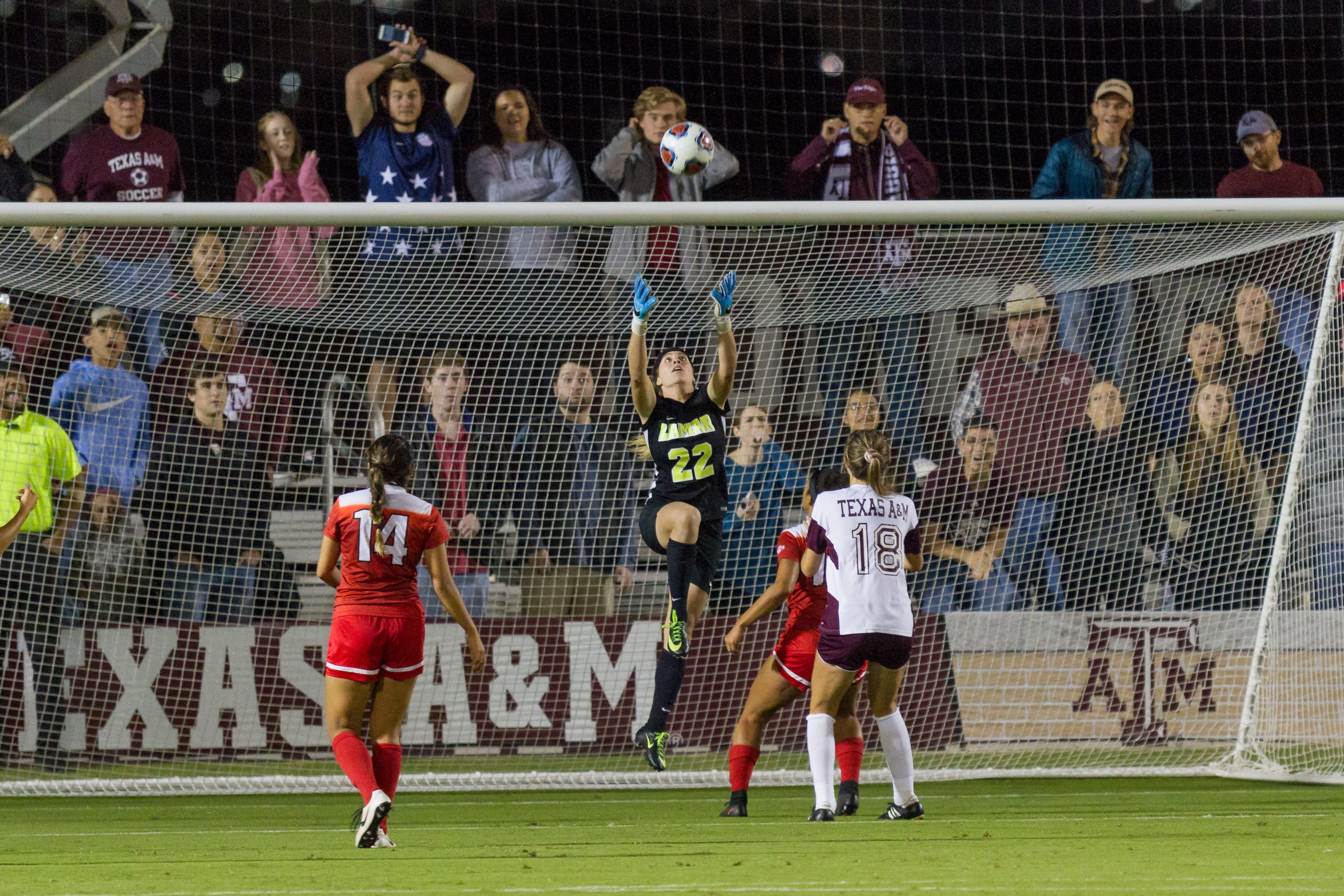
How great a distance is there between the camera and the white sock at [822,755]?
23.6ft

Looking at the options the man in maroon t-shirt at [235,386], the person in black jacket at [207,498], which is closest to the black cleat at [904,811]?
the person in black jacket at [207,498]

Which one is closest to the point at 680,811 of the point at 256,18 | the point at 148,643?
the point at 148,643

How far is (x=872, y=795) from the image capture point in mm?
8891

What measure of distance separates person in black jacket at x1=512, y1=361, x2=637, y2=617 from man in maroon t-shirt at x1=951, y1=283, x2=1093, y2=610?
2.31m

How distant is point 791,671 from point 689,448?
52.4 inches

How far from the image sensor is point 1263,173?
1216 cm

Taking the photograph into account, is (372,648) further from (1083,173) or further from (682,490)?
(1083,173)

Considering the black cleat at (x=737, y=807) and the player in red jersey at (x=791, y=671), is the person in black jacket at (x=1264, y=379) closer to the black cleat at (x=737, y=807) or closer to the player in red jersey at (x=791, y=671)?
the player in red jersey at (x=791, y=671)

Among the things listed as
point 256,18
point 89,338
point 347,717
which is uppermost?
point 256,18

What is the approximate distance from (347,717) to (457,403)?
13.9 feet

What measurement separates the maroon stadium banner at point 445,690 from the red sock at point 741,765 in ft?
8.06

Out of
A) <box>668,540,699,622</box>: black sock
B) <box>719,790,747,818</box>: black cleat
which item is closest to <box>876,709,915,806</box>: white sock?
<box>719,790,747,818</box>: black cleat

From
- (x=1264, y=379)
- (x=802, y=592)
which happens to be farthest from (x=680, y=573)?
(x=1264, y=379)

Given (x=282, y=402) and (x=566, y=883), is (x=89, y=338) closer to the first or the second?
(x=282, y=402)
